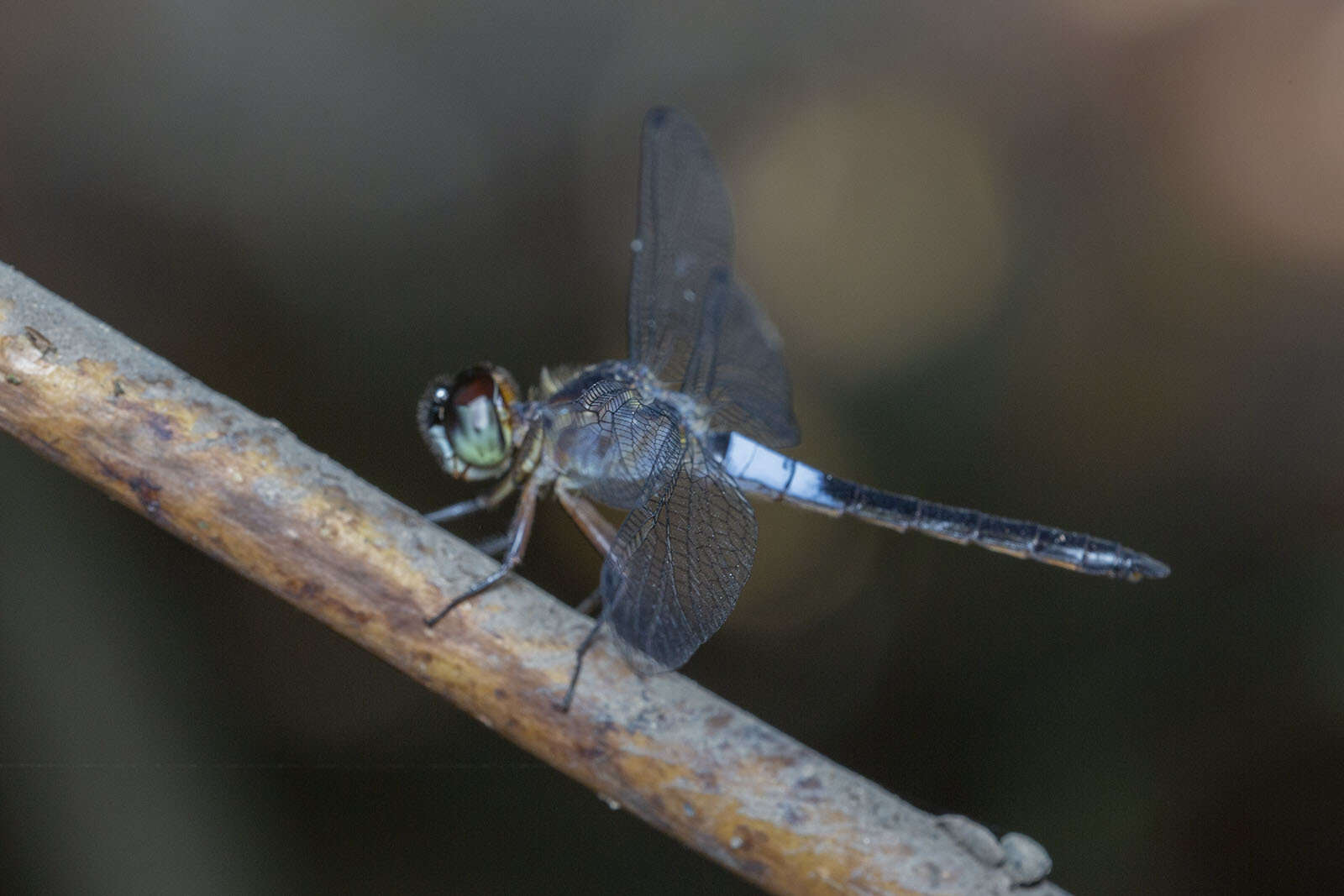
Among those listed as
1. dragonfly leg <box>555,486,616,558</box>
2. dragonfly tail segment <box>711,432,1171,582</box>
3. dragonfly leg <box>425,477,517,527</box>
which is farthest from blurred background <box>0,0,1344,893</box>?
dragonfly tail segment <box>711,432,1171,582</box>

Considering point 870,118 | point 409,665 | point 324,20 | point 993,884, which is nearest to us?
point 993,884

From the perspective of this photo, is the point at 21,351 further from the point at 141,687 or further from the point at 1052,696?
the point at 1052,696

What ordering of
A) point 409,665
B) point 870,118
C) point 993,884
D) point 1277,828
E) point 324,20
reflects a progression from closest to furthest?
point 993,884, point 409,665, point 1277,828, point 324,20, point 870,118

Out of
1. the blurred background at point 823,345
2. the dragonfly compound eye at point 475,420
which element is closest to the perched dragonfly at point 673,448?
the dragonfly compound eye at point 475,420

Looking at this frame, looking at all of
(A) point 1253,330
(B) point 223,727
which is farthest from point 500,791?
(A) point 1253,330

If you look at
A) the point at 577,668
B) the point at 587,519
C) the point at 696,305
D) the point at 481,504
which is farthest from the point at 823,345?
the point at 577,668

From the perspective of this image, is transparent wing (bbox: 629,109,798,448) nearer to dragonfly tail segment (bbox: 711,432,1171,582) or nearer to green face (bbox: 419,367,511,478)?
dragonfly tail segment (bbox: 711,432,1171,582)

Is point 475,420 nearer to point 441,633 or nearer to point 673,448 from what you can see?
point 673,448
